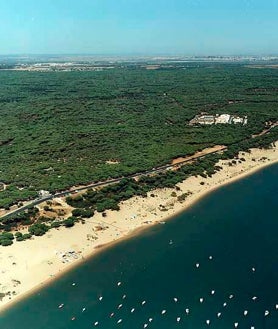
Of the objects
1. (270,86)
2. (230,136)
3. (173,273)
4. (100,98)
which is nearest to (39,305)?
(173,273)

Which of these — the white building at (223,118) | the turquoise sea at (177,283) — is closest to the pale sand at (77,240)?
the turquoise sea at (177,283)

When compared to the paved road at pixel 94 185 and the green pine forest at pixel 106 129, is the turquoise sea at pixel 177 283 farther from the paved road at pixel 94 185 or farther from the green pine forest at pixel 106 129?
the green pine forest at pixel 106 129

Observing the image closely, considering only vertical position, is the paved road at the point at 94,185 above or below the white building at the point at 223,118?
above

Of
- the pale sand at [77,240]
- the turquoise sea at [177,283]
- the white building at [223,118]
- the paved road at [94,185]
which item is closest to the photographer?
the turquoise sea at [177,283]

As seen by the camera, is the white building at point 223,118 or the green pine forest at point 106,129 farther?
the white building at point 223,118

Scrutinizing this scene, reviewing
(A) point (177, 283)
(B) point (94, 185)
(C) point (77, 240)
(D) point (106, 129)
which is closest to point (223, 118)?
(D) point (106, 129)

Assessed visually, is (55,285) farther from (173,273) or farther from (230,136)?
(230,136)

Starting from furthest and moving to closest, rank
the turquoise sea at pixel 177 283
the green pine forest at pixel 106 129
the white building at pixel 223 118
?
the white building at pixel 223 118 → the green pine forest at pixel 106 129 → the turquoise sea at pixel 177 283

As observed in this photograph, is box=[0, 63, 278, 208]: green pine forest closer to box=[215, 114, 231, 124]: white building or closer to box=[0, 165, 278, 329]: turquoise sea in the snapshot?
box=[215, 114, 231, 124]: white building
